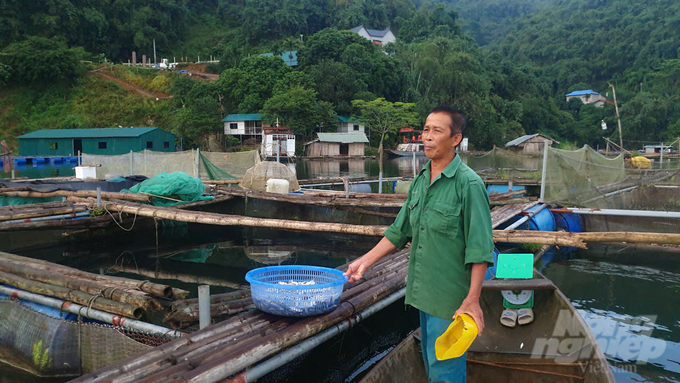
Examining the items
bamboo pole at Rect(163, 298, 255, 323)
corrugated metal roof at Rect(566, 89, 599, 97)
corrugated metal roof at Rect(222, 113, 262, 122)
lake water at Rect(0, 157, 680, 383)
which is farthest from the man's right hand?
corrugated metal roof at Rect(566, 89, 599, 97)

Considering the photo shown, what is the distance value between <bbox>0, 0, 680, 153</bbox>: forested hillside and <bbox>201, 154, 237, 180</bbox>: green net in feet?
92.8

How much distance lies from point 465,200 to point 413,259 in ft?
1.64

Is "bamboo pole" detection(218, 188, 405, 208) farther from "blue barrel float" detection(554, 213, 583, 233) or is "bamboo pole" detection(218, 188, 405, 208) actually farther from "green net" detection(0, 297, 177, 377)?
"green net" detection(0, 297, 177, 377)

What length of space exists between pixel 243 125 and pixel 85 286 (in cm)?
4217

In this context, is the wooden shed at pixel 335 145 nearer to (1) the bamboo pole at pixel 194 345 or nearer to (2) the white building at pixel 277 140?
(2) the white building at pixel 277 140

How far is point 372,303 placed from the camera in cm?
418

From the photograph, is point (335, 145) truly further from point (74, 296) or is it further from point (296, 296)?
point (296, 296)

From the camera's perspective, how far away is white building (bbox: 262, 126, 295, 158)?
130 ft

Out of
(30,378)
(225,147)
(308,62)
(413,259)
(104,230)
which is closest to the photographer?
(413,259)

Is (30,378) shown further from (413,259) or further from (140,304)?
(413,259)

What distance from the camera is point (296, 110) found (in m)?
41.8

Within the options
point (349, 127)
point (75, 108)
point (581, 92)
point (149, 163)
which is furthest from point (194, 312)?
point (581, 92)

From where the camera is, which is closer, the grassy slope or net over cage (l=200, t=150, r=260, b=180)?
net over cage (l=200, t=150, r=260, b=180)

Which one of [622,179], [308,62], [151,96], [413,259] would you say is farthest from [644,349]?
[151,96]
